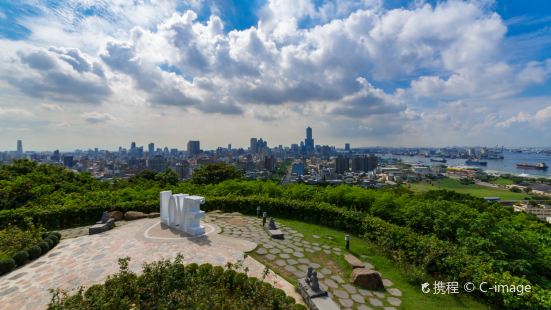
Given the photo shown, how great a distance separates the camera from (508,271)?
6.07 m

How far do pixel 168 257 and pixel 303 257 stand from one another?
4.08 m

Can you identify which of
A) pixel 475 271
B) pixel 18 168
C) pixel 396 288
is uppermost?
pixel 18 168

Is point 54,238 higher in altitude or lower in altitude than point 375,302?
higher

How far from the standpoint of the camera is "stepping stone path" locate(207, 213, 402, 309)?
238 inches

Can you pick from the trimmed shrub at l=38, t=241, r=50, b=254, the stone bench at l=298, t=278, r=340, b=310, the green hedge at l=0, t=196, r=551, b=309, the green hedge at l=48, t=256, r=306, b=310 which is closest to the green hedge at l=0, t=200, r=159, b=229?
the green hedge at l=0, t=196, r=551, b=309

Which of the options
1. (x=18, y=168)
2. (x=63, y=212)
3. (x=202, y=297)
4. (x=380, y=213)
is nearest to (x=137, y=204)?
(x=63, y=212)

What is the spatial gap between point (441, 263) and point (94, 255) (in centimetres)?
999

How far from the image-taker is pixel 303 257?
27.2 feet

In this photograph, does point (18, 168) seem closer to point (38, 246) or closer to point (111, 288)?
point (38, 246)

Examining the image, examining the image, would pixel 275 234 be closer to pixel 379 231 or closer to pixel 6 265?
pixel 379 231

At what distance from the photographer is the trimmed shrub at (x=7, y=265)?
7.02 metres

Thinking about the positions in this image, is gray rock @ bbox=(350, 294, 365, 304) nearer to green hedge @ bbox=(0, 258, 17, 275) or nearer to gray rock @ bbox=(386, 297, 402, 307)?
gray rock @ bbox=(386, 297, 402, 307)

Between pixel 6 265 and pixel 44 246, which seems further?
pixel 44 246

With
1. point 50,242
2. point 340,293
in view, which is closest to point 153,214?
point 50,242
